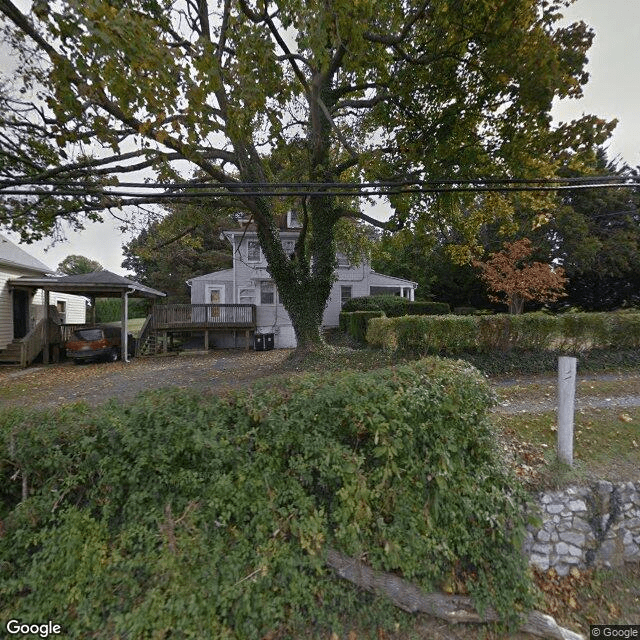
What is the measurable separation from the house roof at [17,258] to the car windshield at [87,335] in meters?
3.89

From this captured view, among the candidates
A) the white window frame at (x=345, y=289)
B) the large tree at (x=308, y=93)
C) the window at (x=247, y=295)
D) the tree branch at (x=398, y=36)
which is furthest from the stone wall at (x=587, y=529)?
the window at (x=247, y=295)

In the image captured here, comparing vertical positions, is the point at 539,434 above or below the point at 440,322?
below

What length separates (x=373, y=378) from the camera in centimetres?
274

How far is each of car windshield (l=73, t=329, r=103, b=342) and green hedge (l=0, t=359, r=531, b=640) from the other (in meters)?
11.0

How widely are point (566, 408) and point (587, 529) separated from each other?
1112mm

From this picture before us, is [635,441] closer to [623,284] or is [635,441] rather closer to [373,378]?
[373,378]

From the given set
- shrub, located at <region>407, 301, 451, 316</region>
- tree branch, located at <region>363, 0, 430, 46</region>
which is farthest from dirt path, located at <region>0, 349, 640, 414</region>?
shrub, located at <region>407, 301, 451, 316</region>

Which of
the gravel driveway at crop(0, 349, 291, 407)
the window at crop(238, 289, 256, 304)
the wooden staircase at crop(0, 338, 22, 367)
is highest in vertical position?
the window at crop(238, 289, 256, 304)

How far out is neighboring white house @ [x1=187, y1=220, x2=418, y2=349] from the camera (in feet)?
53.6

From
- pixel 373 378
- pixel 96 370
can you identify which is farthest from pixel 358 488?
pixel 96 370

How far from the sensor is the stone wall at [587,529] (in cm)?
285

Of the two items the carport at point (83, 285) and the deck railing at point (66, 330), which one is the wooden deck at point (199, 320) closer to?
the carport at point (83, 285)

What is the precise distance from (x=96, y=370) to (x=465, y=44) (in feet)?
45.4

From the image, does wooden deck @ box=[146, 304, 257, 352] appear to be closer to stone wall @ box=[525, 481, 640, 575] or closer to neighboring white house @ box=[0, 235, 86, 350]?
neighboring white house @ box=[0, 235, 86, 350]
